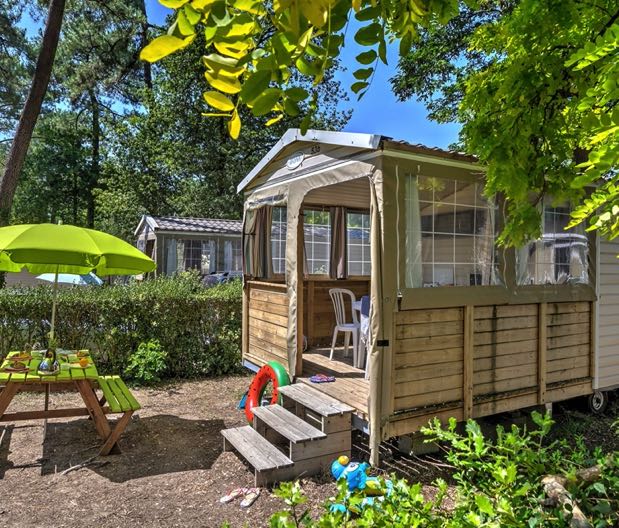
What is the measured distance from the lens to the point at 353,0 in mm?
978

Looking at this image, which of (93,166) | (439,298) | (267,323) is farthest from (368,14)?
(93,166)

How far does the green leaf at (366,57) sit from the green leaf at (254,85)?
0.39 meters

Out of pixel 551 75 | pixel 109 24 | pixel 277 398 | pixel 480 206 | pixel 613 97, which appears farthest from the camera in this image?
pixel 109 24

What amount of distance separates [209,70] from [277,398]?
4.27m

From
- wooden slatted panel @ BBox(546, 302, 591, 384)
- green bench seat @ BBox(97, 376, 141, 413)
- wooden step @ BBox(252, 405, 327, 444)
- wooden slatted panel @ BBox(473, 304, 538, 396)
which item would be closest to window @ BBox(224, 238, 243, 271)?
green bench seat @ BBox(97, 376, 141, 413)

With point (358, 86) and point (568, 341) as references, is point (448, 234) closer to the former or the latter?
point (568, 341)

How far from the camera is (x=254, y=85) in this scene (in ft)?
2.93

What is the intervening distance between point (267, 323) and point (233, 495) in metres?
2.53

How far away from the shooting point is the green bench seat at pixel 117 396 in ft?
13.3

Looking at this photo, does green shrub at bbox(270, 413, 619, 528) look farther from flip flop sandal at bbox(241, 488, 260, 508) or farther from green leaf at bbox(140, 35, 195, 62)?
flip flop sandal at bbox(241, 488, 260, 508)

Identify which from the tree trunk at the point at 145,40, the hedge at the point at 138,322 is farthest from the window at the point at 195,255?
the hedge at the point at 138,322

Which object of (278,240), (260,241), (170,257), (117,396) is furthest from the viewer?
(170,257)

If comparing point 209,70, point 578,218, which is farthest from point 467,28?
point 209,70

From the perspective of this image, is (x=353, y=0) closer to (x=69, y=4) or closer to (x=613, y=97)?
(x=613, y=97)
